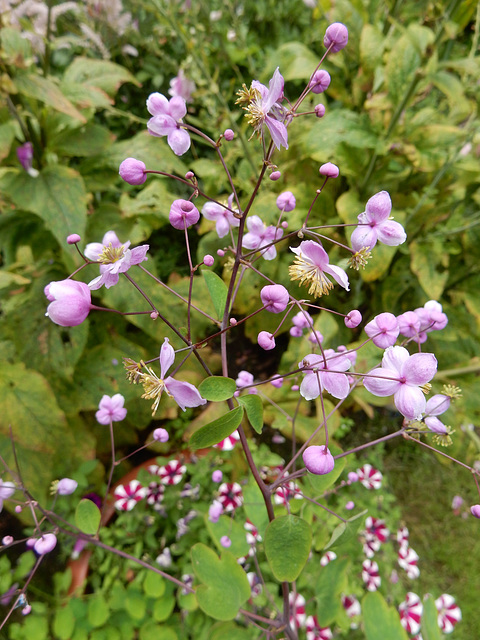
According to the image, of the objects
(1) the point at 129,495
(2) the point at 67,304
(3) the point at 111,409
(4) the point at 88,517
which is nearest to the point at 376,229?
(2) the point at 67,304

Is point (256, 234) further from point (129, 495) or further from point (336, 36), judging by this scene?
point (129, 495)

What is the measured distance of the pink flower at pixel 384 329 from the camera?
0.43 m

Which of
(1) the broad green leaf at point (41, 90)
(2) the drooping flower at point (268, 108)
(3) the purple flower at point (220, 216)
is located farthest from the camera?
(1) the broad green leaf at point (41, 90)

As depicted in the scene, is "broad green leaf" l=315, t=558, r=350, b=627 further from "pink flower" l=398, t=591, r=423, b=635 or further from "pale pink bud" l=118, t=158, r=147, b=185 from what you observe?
"pale pink bud" l=118, t=158, r=147, b=185

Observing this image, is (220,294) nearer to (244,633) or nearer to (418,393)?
(418,393)

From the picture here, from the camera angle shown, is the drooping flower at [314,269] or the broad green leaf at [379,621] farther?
the broad green leaf at [379,621]

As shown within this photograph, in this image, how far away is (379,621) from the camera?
0.63 metres

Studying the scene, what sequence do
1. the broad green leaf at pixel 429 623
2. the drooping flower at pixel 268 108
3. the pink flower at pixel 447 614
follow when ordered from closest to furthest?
the drooping flower at pixel 268 108
the broad green leaf at pixel 429 623
the pink flower at pixel 447 614

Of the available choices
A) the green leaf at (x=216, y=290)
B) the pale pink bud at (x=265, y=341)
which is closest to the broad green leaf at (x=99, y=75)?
the green leaf at (x=216, y=290)

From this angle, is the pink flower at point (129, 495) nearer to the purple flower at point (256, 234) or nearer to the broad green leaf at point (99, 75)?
the purple flower at point (256, 234)

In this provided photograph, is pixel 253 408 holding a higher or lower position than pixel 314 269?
lower

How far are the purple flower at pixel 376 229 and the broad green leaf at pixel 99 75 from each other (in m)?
1.06

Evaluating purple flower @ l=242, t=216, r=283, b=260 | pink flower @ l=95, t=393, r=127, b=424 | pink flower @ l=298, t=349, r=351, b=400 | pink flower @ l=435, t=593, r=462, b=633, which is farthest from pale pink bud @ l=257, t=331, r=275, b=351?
pink flower @ l=435, t=593, r=462, b=633

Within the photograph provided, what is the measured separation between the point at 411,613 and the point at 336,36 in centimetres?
126
